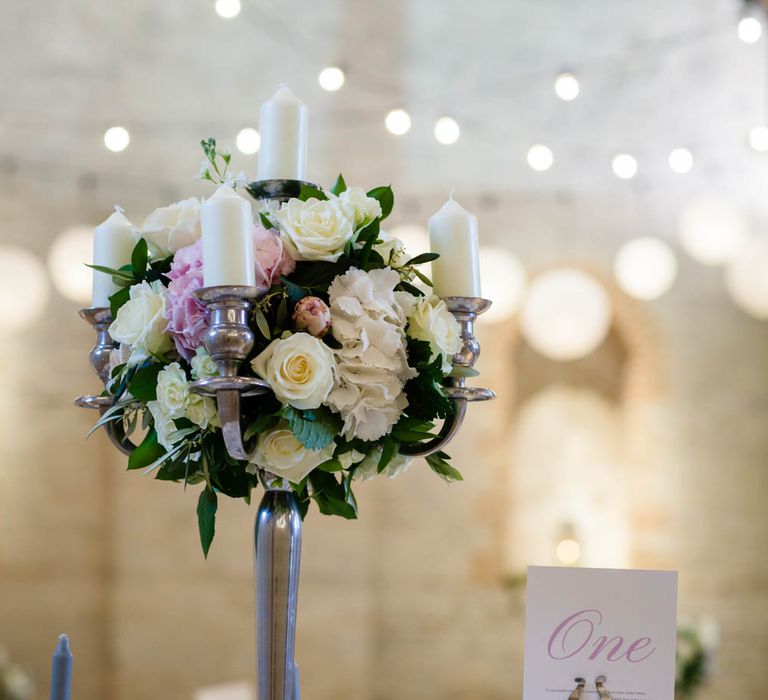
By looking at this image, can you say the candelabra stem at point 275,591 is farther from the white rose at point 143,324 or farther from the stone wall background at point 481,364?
the stone wall background at point 481,364

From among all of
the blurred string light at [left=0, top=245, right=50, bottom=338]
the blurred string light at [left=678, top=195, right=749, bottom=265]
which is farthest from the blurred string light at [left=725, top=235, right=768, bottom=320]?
the blurred string light at [left=0, top=245, right=50, bottom=338]

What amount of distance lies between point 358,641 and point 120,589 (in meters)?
1.01

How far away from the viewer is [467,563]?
14.2ft

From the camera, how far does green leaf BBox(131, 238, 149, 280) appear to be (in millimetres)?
1186

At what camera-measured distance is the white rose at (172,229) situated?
1.16m

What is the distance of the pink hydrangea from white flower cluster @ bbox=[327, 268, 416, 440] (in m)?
0.07

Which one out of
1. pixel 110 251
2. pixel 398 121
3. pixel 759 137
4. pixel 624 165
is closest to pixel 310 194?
pixel 110 251

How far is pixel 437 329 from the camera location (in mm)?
1122

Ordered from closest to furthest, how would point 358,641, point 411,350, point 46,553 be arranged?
1. point 411,350
2. point 46,553
3. point 358,641

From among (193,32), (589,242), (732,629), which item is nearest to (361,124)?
(193,32)

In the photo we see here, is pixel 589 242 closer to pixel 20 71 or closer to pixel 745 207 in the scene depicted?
pixel 745 207

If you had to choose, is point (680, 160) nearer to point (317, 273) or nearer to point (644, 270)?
point (644, 270)

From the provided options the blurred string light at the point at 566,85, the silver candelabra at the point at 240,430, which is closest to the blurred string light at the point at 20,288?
the blurred string light at the point at 566,85

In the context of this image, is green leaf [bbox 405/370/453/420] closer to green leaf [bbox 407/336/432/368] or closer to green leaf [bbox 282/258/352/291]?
green leaf [bbox 407/336/432/368]
